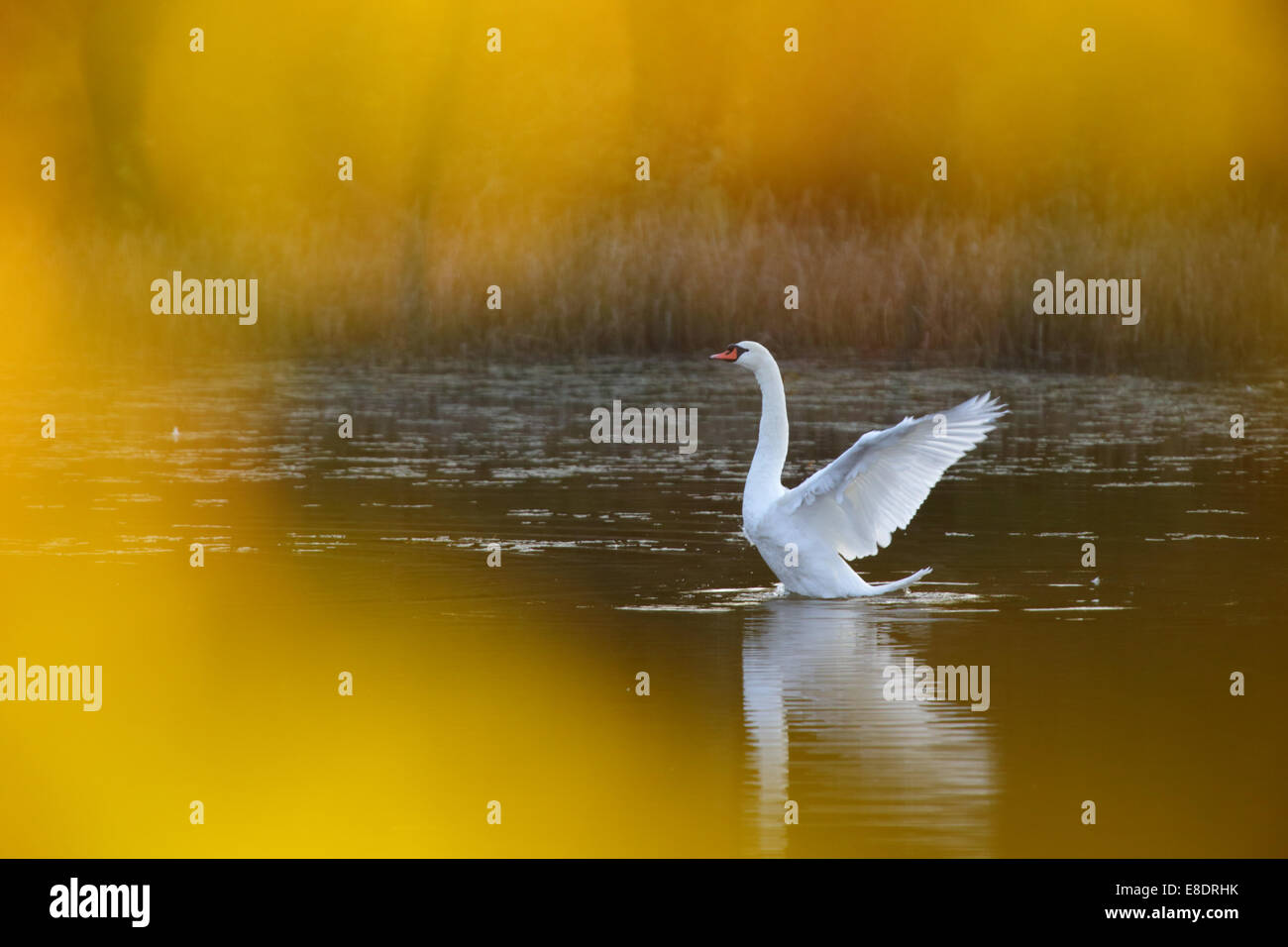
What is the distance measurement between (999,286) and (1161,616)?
12.9 m

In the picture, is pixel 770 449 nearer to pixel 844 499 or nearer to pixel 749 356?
pixel 844 499

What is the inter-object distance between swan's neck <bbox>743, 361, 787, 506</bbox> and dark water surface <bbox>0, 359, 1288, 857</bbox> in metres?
0.59

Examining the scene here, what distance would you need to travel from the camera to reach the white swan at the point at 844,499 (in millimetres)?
10422

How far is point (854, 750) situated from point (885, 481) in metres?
3.00

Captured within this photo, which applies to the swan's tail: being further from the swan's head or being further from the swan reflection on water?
the swan's head

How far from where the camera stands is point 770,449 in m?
10.9

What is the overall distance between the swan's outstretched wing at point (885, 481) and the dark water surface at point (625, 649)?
44cm

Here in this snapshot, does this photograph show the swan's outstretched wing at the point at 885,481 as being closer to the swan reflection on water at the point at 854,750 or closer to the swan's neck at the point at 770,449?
the swan's neck at the point at 770,449

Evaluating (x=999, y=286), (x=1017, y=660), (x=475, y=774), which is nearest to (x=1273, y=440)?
(x=999, y=286)

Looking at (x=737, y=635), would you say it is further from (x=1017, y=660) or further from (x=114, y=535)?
(x=114, y=535)

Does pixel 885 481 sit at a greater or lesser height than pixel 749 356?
lesser

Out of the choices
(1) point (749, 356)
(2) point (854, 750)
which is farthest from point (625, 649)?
(1) point (749, 356)

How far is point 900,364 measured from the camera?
22672mm

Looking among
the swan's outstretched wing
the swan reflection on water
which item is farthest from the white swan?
the swan reflection on water
